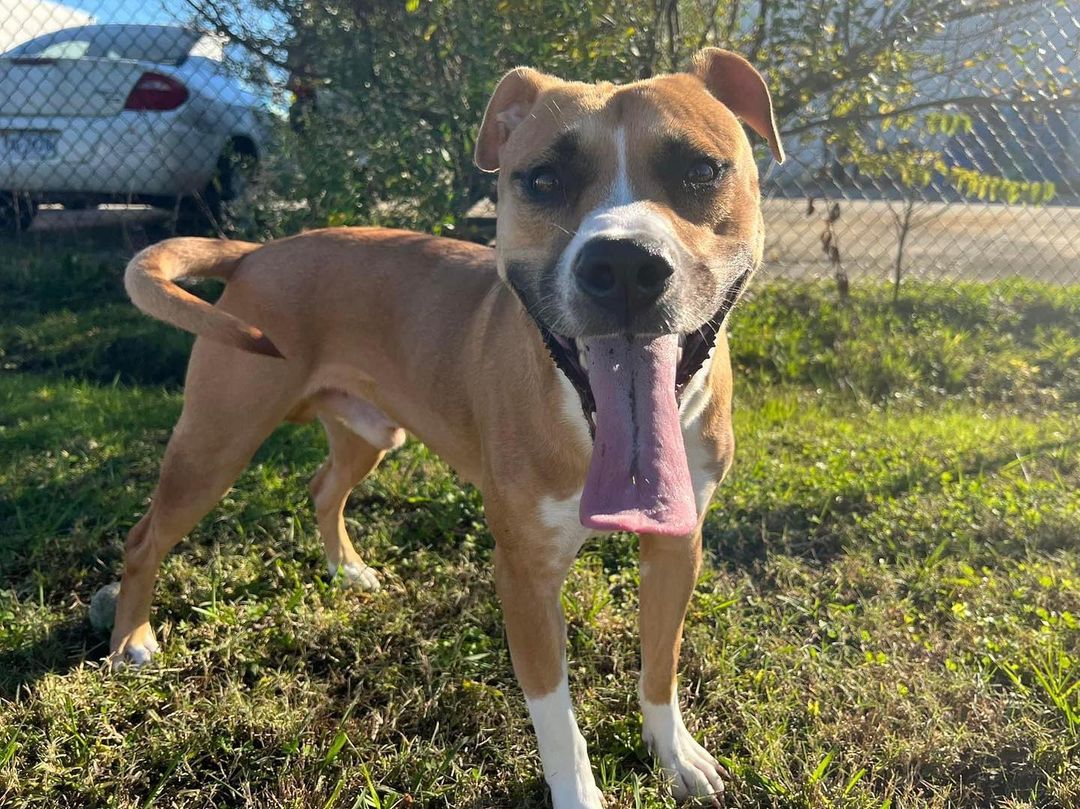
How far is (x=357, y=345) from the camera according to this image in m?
3.00

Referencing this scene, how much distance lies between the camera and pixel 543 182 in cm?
223

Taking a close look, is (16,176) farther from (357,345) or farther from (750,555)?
(750,555)

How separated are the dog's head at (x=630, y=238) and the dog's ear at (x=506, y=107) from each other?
0.28 meters

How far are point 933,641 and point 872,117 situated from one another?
378cm

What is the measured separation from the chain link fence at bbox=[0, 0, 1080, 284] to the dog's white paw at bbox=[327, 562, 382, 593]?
2415 mm

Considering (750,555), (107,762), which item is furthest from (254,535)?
(750,555)

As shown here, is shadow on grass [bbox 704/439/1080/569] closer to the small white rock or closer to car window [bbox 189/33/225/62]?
the small white rock

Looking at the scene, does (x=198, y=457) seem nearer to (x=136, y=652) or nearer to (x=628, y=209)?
(x=136, y=652)

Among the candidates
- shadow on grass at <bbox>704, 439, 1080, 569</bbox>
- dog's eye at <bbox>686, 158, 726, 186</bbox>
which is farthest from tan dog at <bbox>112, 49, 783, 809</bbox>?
shadow on grass at <bbox>704, 439, 1080, 569</bbox>

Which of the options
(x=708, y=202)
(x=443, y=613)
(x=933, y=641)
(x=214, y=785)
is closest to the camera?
(x=708, y=202)

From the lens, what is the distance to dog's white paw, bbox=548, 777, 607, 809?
7.27 ft

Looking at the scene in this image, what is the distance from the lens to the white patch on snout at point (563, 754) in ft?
7.30

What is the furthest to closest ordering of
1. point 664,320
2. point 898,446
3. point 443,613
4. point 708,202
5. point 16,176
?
point 16,176 → point 898,446 → point 443,613 → point 708,202 → point 664,320

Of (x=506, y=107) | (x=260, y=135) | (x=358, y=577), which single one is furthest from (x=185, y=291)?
(x=260, y=135)
